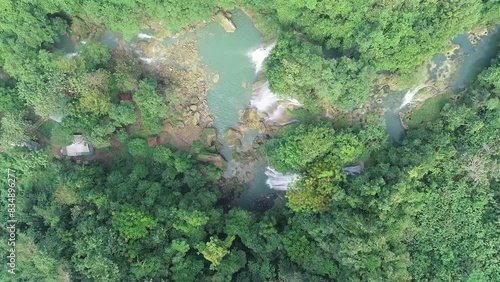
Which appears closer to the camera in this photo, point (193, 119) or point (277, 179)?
point (277, 179)

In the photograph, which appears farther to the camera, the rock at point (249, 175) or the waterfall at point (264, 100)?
the rock at point (249, 175)

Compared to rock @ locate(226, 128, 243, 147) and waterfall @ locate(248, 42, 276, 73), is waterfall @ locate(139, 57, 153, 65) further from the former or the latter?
rock @ locate(226, 128, 243, 147)

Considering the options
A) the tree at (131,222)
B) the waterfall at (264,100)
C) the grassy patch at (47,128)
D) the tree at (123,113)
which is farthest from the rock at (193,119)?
the grassy patch at (47,128)

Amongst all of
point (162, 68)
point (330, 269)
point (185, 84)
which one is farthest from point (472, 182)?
point (162, 68)

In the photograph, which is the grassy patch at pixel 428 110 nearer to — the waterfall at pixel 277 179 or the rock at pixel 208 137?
the waterfall at pixel 277 179

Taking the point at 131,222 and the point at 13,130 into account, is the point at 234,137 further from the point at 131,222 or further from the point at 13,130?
the point at 13,130

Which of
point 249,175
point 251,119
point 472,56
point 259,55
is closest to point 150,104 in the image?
point 251,119
